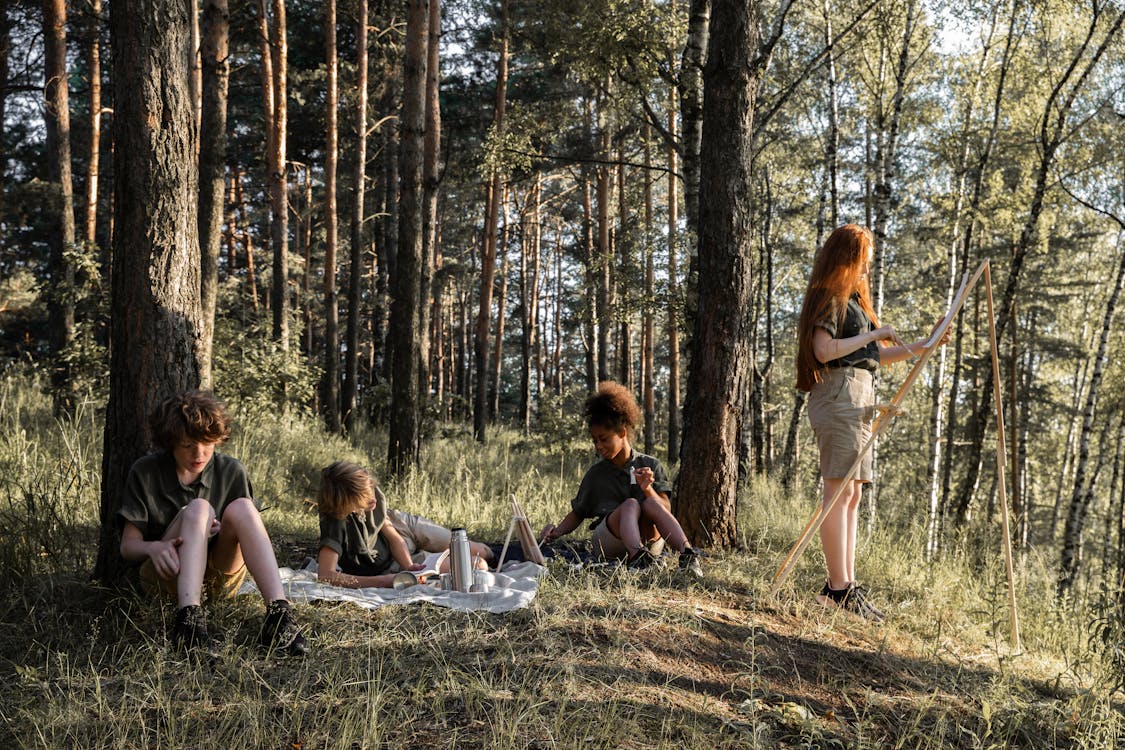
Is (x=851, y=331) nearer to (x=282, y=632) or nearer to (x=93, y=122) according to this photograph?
(x=282, y=632)

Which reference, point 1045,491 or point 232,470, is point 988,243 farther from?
point 232,470

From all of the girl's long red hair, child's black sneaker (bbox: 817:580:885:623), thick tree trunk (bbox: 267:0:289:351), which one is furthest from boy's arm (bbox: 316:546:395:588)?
thick tree trunk (bbox: 267:0:289:351)

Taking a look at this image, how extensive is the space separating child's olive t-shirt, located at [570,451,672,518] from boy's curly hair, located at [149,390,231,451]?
2379 millimetres

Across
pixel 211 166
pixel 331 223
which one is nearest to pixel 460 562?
pixel 211 166

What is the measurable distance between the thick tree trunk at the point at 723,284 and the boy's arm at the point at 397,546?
181cm

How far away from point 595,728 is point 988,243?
60.2 ft

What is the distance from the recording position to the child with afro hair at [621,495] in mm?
5059

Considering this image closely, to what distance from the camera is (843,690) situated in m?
3.58

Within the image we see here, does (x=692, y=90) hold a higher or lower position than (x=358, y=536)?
higher

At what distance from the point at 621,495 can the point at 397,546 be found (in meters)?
1.39

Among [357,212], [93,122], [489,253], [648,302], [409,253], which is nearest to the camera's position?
[409,253]

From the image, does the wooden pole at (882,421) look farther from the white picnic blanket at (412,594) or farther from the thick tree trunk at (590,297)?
the thick tree trunk at (590,297)

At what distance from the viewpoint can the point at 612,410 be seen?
5.29 m

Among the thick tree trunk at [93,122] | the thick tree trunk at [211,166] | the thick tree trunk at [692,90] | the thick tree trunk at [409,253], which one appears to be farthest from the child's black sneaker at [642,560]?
the thick tree trunk at [93,122]
